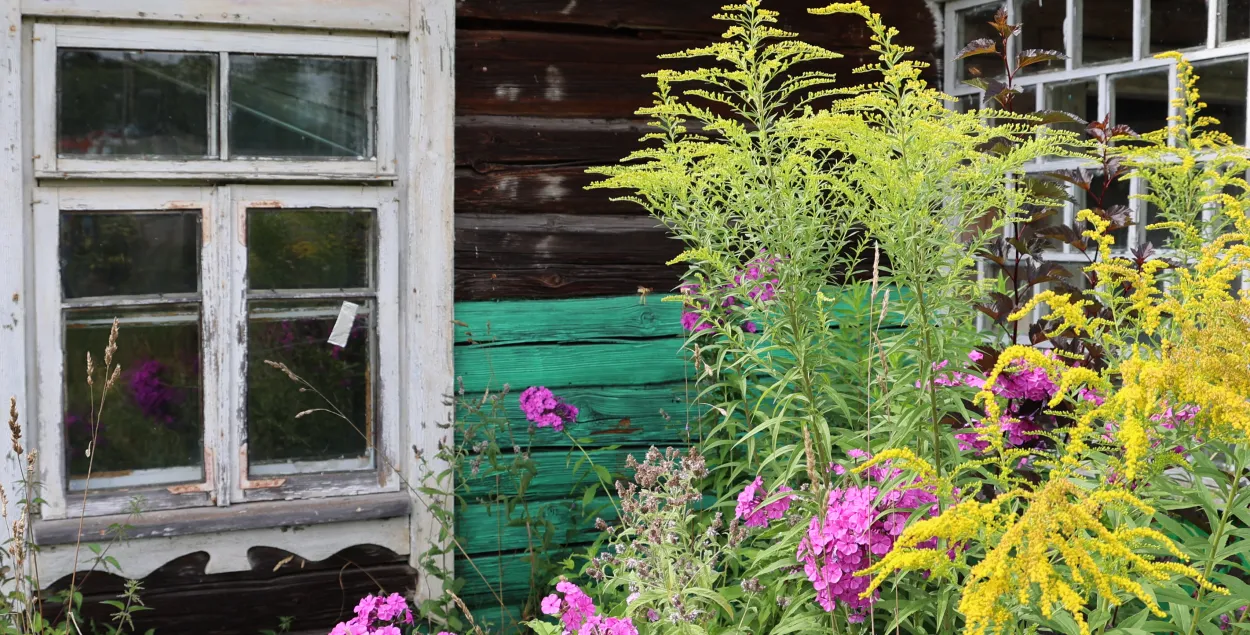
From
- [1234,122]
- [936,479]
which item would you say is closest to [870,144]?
[936,479]

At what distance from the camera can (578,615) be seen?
7.86 feet

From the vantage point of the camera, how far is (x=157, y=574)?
10.2 ft

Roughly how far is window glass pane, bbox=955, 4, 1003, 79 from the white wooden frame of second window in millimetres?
1982

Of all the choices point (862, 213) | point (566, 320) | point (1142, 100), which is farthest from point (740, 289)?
point (1142, 100)

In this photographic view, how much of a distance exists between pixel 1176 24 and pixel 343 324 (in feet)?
8.25

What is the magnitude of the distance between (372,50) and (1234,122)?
2371mm

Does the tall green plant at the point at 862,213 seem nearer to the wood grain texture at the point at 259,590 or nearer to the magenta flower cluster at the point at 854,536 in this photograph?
the magenta flower cluster at the point at 854,536

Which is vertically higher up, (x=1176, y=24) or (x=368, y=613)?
(x=1176, y=24)

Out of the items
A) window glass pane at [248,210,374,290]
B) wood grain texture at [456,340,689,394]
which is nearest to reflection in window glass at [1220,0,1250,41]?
wood grain texture at [456,340,689,394]

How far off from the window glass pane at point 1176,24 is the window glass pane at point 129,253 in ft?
9.05

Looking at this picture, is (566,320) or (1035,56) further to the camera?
(566,320)

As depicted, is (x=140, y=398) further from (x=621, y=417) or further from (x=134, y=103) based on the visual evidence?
(x=621, y=417)

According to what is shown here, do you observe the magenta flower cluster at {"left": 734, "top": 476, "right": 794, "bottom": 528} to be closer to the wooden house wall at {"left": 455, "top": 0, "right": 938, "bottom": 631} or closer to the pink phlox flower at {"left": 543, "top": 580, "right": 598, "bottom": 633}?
the pink phlox flower at {"left": 543, "top": 580, "right": 598, "bottom": 633}

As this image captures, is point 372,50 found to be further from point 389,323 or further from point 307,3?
point 389,323
